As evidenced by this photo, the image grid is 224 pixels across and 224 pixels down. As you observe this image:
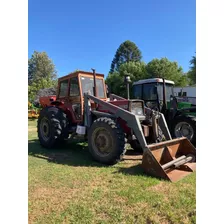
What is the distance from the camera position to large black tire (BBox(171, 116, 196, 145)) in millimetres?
6570

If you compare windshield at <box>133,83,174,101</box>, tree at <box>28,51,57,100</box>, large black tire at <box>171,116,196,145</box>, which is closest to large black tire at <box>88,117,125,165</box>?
large black tire at <box>171,116,196,145</box>

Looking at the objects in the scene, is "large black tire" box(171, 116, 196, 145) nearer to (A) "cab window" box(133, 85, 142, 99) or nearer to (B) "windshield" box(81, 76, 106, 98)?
(A) "cab window" box(133, 85, 142, 99)

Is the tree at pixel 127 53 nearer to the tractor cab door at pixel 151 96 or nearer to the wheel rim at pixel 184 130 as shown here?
the tractor cab door at pixel 151 96

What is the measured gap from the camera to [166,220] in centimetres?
244

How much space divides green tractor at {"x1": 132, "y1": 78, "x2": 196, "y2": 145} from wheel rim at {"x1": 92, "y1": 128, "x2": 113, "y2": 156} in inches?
119

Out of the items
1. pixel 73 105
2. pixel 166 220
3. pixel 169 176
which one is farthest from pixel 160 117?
pixel 166 220

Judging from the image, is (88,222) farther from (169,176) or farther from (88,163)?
(88,163)

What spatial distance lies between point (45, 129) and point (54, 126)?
691mm

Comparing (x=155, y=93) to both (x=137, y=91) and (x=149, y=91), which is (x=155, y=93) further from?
(x=137, y=91)

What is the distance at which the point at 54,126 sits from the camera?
572 cm

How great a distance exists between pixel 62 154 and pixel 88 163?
1120 mm
